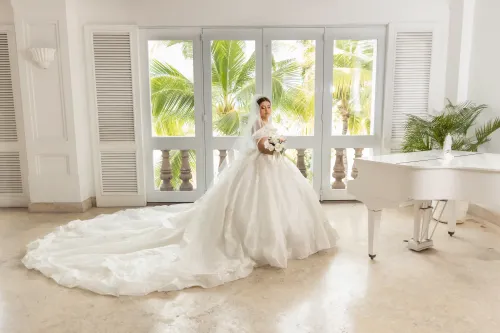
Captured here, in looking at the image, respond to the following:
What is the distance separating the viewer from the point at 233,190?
3568 mm

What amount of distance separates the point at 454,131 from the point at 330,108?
1.53m

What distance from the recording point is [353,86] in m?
5.38

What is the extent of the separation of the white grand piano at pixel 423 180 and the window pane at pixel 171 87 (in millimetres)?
2664

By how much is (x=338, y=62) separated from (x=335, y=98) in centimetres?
46

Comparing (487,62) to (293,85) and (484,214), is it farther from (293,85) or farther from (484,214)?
(293,85)

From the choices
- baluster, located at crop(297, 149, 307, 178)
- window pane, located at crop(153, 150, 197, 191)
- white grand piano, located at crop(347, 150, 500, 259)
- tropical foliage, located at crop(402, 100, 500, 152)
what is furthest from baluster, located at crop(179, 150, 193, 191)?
tropical foliage, located at crop(402, 100, 500, 152)

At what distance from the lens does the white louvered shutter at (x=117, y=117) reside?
5.13 meters

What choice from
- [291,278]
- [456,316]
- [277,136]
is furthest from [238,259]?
[456,316]

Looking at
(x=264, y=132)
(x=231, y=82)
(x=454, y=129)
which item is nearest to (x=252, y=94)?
(x=231, y=82)

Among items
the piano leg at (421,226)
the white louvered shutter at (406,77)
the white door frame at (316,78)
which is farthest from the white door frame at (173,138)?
the piano leg at (421,226)

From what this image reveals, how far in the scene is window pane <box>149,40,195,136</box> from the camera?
17.3 ft

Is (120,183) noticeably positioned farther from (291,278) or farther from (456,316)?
(456,316)

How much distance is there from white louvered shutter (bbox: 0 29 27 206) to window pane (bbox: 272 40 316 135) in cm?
334

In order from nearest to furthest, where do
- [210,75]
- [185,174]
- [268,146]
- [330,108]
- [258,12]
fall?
[268,146]
[258,12]
[210,75]
[330,108]
[185,174]
